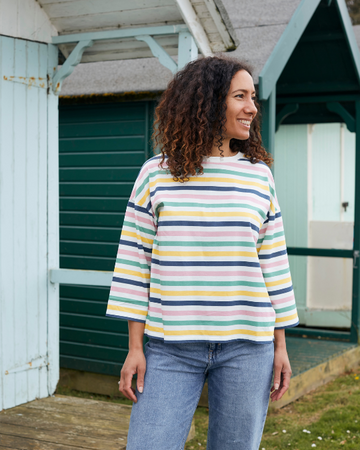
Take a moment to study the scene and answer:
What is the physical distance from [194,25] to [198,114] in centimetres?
163

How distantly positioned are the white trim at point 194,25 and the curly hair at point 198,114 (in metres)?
1.40

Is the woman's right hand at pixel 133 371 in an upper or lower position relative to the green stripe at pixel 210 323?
lower

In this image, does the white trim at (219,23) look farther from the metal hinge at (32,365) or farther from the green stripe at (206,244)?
the metal hinge at (32,365)

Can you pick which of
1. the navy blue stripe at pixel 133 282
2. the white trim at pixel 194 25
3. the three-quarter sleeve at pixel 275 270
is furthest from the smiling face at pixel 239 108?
the white trim at pixel 194 25

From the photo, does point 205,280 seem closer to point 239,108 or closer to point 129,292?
point 129,292

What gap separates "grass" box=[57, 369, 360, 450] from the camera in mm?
4059

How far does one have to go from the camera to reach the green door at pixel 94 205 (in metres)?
5.29

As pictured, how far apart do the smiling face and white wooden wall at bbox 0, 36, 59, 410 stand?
1.94 metres

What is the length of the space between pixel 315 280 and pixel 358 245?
1.34m

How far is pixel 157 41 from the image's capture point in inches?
141

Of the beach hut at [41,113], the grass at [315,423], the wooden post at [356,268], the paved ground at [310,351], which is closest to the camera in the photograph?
the beach hut at [41,113]

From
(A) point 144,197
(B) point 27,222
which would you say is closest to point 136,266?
(A) point 144,197

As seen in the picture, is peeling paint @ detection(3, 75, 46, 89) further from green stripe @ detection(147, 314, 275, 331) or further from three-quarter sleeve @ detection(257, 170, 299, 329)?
green stripe @ detection(147, 314, 275, 331)

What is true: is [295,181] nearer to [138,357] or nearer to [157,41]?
[157,41]
